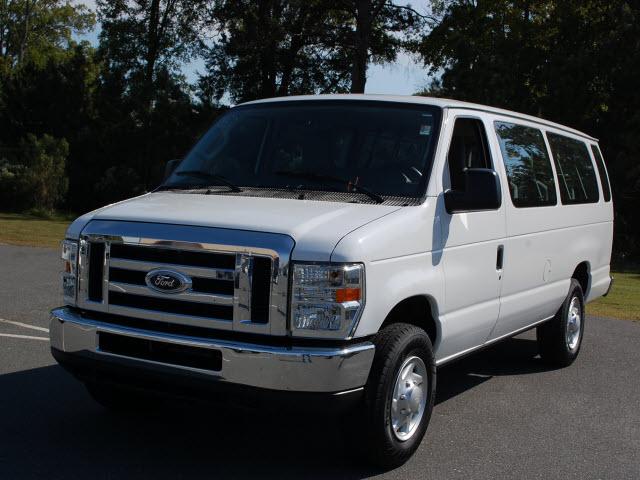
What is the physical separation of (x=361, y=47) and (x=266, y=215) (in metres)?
31.2

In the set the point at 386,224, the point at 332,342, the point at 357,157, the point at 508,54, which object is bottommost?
the point at 332,342

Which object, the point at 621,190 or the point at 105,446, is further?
the point at 621,190

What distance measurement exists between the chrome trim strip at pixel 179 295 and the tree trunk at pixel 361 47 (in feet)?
101

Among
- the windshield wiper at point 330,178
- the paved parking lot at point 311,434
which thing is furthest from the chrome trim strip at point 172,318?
the windshield wiper at point 330,178

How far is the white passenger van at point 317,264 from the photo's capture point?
440 cm

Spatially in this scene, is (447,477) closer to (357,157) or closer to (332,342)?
(332,342)

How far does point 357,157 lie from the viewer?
18.2 feet

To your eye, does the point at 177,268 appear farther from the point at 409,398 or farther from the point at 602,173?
the point at 602,173

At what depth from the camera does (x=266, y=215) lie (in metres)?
4.73

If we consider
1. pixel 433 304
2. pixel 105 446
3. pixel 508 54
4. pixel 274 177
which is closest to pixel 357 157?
pixel 274 177

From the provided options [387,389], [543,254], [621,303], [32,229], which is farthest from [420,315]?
[32,229]

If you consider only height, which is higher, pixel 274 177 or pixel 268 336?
pixel 274 177

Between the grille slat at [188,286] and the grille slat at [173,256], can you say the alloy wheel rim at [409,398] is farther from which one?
the grille slat at [173,256]

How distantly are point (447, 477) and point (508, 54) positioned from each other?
2739 centimetres
